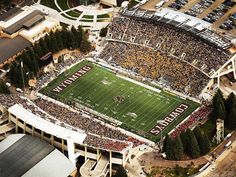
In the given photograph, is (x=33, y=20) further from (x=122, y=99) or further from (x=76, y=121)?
(x=76, y=121)

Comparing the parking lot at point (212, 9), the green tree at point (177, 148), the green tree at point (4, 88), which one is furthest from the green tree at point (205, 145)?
the green tree at point (4, 88)

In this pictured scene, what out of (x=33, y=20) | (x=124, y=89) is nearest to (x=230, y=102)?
(x=124, y=89)

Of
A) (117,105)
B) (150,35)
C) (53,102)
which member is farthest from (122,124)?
(150,35)

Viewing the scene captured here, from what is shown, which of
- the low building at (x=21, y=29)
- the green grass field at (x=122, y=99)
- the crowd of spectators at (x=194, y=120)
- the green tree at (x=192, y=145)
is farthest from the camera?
the low building at (x=21, y=29)

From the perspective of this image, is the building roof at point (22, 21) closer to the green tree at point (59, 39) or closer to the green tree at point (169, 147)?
the green tree at point (59, 39)

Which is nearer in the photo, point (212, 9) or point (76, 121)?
point (76, 121)

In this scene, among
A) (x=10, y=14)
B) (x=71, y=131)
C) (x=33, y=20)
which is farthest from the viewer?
(x=10, y=14)
